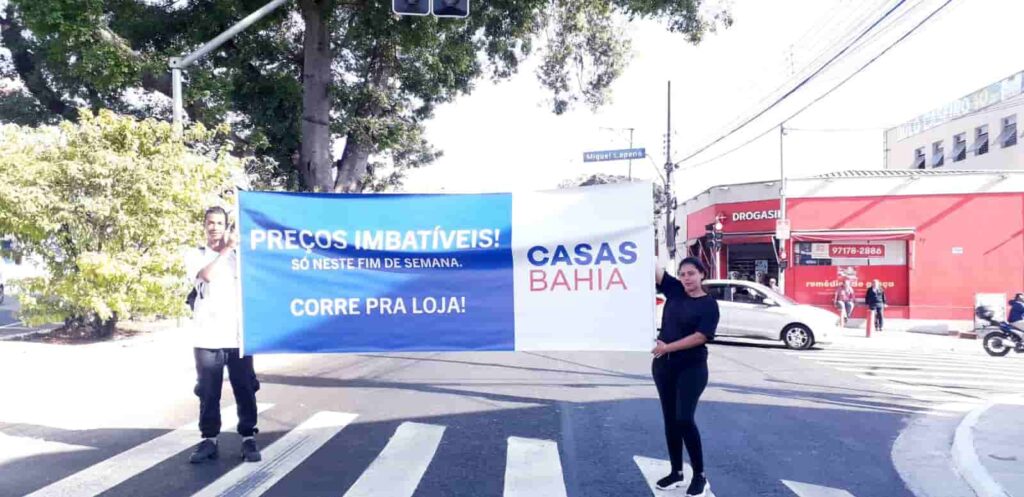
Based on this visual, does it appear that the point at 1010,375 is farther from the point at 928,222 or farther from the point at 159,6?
the point at 159,6

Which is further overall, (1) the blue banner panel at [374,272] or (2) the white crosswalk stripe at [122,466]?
(1) the blue banner panel at [374,272]

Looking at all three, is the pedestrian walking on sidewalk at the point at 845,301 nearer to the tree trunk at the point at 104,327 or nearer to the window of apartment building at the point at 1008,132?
the window of apartment building at the point at 1008,132

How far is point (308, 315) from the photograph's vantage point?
19.6 feet

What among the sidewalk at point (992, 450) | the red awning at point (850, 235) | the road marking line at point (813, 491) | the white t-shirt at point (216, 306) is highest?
the red awning at point (850, 235)

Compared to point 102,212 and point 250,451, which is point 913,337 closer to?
point 102,212

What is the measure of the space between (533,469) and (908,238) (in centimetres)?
2568

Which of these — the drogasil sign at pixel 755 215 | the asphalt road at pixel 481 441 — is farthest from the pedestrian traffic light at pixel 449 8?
the drogasil sign at pixel 755 215

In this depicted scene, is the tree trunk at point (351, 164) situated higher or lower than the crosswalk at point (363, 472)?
higher

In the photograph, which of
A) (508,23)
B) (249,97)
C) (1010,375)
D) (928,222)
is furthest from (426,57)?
(928,222)

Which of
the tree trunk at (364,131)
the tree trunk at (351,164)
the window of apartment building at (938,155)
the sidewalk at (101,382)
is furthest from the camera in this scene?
the window of apartment building at (938,155)

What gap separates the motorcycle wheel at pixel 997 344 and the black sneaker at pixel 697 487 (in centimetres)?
1494

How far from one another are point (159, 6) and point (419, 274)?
16.1 m

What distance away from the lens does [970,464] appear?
6504 millimetres

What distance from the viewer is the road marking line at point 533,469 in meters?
5.52
